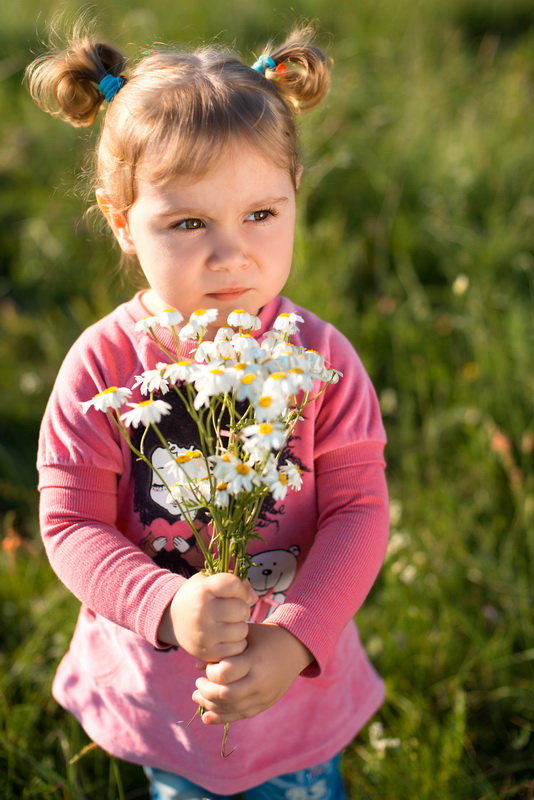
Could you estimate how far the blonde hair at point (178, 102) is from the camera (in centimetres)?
132

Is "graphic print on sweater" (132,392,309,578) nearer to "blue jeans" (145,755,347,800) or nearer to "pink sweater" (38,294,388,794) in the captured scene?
"pink sweater" (38,294,388,794)

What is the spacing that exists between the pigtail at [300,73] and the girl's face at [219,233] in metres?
0.22

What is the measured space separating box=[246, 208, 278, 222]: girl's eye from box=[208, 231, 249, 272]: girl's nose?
68 mm

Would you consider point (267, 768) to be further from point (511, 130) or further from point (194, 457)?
point (511, 130)

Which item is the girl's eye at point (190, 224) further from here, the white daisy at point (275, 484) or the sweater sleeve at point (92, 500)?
the white daisy at point (275, 484)

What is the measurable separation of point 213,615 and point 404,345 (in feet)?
6.43

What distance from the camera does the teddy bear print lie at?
1.49 m

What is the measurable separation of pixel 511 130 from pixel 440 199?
104 cm

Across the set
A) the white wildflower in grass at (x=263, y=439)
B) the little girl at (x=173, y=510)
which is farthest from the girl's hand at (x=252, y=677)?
the white wildflower in grass at (x=263, y=439)

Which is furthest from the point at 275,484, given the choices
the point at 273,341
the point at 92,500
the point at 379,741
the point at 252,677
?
the point at 379,741

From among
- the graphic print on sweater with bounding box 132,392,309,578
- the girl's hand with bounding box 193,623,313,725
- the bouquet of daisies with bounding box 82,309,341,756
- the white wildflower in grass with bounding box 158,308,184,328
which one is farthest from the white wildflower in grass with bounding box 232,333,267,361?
the girl's hand with bounding box 193,623,313,725

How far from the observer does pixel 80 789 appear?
1.87 metres

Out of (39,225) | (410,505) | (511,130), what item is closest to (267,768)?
(410,505)

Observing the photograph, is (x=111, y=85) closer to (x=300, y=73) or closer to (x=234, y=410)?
(x=300, y=73)
